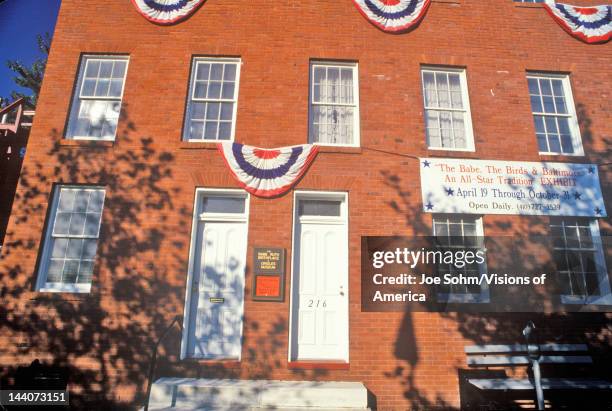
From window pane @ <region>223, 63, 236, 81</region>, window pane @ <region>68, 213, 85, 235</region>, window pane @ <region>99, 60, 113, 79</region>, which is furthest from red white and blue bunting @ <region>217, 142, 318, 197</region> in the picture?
window pane @ <region>99, 60, 113, 79</region>

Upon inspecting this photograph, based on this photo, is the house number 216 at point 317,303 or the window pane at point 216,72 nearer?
the house number 216 at point 317,303

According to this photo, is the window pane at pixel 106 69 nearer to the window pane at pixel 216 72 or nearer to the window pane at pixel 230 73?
the window pane at pixel 216 72

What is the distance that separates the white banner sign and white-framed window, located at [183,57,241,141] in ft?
13.0

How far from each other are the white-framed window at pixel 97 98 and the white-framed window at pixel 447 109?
6.34 m

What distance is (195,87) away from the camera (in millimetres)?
7430

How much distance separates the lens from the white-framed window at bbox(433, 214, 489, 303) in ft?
21.5

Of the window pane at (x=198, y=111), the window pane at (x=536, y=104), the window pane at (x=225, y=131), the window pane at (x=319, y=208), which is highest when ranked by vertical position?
the window pane at (x=536, y=104)

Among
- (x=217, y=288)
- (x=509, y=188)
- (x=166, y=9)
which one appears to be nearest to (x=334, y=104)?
(x=509, y=188)

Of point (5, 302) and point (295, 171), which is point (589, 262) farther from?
point (5, 302)

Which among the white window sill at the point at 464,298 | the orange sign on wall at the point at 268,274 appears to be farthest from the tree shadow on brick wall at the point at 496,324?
A: the orange sign on wall at the point at 268,274

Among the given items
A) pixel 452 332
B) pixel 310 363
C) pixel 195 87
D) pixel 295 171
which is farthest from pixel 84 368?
pixel 452 332

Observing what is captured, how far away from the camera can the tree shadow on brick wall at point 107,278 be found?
5.96m

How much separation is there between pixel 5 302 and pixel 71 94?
407cm

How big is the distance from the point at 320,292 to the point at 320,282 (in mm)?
176
